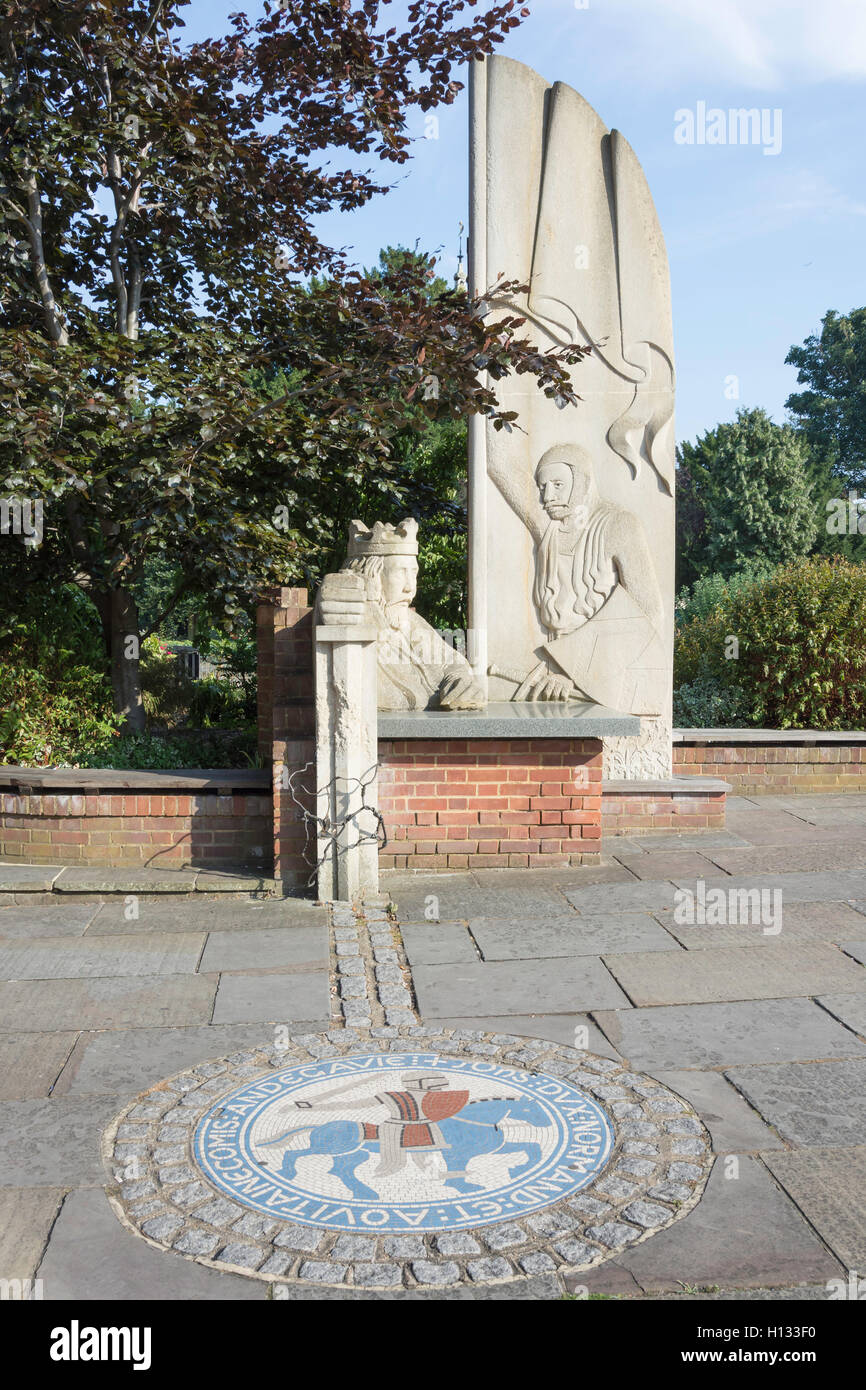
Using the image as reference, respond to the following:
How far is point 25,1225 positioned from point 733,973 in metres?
3.22

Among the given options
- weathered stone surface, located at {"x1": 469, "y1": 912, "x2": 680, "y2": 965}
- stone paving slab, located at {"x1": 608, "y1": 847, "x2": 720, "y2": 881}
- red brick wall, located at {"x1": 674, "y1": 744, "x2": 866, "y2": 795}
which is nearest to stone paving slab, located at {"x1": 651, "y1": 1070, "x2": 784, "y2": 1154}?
weathered stone surface, located at {"x1": 469, "y1": 912, "x2": 680, "y2": 965}

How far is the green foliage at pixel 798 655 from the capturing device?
10.8 metres

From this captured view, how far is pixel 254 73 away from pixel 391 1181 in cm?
824

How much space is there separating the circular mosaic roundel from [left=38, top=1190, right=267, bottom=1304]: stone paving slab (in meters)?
0.30

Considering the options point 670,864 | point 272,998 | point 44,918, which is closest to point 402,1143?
point 272,998

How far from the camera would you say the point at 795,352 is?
4634 centimetres

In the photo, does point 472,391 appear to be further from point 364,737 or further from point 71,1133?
point 71,1133

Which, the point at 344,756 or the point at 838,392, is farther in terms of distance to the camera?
the point at 838,392

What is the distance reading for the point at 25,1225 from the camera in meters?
2.99

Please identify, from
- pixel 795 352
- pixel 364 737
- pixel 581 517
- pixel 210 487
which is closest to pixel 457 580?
pixel 581 517

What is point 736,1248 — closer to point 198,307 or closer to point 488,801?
point 488,801

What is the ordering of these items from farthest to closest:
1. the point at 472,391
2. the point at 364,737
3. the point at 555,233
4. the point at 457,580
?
the point at 457,580 → the point at 555,233 → the point at 472,391 → the point at 364,737

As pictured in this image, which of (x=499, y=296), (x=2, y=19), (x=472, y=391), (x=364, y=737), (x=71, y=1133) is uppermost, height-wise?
(x=2, y=19)
